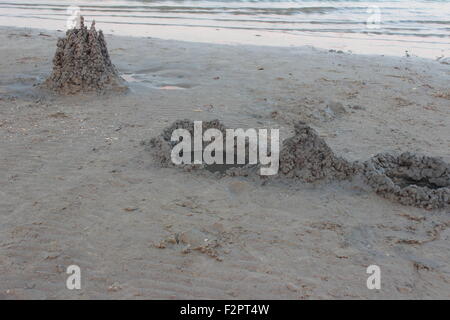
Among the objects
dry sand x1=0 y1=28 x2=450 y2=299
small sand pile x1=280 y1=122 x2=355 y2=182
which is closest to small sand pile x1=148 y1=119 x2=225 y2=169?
dry sand x1=0 y1=28 x2=450 y2=299

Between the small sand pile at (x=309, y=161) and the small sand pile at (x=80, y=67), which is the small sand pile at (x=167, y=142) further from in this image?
the small sand pile at (x=80, y=67)

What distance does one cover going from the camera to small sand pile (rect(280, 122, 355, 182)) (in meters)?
4.41

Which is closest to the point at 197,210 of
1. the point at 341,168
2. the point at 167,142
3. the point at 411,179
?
the point at 167,142

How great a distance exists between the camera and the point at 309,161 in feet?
14.6

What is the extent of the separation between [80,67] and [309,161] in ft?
13.1

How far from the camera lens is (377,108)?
6801mm

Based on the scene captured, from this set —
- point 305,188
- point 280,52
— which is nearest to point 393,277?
point 305,188

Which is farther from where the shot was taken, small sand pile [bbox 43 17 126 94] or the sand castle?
small sand pile [bbox 43 17 126 94]

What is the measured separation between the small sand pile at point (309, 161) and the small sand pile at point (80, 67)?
3.36 m

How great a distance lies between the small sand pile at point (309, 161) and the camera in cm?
441

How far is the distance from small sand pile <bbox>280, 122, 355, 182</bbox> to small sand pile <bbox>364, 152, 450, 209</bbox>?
263mm

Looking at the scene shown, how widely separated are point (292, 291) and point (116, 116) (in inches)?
147

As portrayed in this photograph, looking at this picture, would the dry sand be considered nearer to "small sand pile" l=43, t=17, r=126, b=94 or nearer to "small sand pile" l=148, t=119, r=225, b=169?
"small sand pile" l=148, t=119, r=225, b=169

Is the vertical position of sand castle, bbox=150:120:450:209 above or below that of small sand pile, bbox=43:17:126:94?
below
